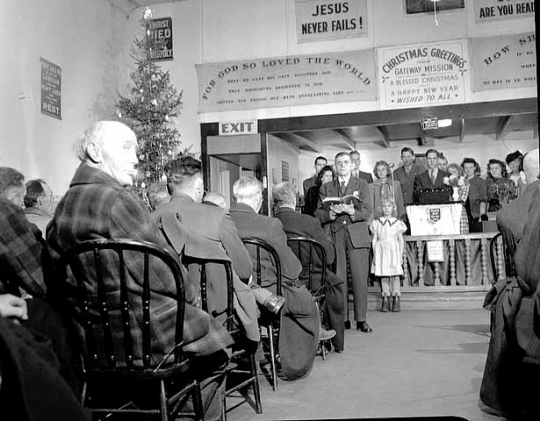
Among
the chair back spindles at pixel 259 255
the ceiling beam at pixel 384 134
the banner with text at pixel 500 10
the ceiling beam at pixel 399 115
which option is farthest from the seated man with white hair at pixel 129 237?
the ceiling beam at pixel 384 134

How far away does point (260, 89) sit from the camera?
314 inches

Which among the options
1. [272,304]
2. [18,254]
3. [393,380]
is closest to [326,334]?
[393,380]

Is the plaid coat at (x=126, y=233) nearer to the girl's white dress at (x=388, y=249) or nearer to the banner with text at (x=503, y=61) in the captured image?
the girl's white dress at (x=388, y=249)

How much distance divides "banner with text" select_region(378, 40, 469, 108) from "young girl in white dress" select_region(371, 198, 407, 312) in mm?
1910

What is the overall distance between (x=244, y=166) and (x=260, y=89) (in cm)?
195

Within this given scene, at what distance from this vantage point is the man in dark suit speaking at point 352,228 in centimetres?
514

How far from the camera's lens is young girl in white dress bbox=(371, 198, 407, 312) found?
609 cm

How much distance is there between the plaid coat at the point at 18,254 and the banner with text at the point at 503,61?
661 centimetres

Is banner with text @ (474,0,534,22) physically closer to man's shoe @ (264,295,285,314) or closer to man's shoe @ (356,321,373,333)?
man's shoe @ (356,321,373,333)

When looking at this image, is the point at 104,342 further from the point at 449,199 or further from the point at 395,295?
the point at 449,199

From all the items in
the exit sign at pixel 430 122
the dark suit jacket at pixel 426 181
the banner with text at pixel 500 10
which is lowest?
the dark suit jacket at pixel 426 181

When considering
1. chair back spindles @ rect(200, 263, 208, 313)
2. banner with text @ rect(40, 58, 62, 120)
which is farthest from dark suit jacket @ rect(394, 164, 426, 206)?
chair back spindles @ rect(200, 263, 208, 313)

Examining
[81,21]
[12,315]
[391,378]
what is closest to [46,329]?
[12,315]

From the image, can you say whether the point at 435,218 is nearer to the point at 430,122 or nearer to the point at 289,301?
the point at 430,122
